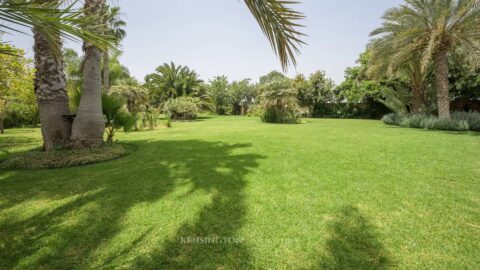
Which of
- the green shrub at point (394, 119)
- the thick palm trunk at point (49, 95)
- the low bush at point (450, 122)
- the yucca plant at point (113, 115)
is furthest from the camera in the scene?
the green shrub at point (394, 119)

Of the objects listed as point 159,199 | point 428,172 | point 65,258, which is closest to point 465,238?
point 428,172

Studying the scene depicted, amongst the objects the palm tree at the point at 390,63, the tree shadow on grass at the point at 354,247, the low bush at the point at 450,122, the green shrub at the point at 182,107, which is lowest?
the tree shadow on grass at the point at 354,247

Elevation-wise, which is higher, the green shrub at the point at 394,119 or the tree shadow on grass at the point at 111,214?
the green shrub at the point at 394,119

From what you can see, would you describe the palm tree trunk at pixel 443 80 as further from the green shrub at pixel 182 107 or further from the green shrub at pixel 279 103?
the green shrub at pixel 182 107

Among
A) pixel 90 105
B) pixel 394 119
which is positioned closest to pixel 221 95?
pixel 394 119

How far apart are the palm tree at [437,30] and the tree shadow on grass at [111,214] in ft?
38.7

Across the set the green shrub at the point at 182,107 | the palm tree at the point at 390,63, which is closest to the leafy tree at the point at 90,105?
the palm tree at the point at 390,63

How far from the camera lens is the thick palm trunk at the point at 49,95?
19.4ft

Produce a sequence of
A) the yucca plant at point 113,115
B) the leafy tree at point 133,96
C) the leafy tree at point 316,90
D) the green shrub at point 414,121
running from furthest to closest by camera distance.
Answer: the leafy tree at point 316,90
the leafy tree at point 133,96
the green shrub at point 414,121
the yucca plant at point 113,115

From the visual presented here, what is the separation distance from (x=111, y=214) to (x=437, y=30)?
15104mm

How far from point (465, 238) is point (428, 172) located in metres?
2.42

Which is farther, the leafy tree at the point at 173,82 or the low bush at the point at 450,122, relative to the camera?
the leafy tree at the point at 173,82

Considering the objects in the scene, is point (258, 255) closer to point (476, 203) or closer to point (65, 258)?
point (65, 258)

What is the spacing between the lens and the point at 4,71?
29.3 feet
